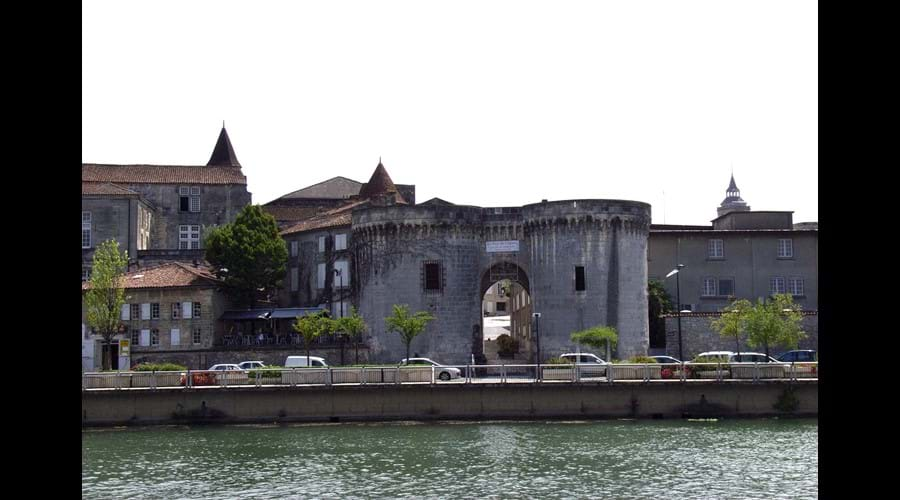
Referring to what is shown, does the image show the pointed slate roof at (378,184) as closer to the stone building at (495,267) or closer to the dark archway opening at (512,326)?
the dark archway opening at (512,326)

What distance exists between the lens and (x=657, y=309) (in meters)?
68.5

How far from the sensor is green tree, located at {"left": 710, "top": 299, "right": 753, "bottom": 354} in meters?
55.9

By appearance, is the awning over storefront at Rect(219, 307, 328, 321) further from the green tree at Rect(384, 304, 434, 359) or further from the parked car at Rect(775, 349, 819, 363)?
the parked car at Rect(775, 349, 819, 363)

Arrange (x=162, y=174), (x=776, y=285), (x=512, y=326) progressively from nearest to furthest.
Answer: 1. (x=776, y=285)
2. (x=512, y=326)
3. (x=162, y=174)

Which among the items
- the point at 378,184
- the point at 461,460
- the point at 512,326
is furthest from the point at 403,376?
the point at 378,184

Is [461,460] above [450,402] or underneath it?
underneath

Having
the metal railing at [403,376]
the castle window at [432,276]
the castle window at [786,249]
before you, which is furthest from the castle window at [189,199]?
the castle window at [786,249]

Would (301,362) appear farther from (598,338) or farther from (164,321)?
(598,338)

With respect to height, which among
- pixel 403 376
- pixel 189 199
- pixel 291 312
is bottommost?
pixel 403 376

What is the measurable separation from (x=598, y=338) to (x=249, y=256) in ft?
76.3

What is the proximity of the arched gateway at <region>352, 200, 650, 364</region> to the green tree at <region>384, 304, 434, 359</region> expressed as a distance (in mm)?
2020
